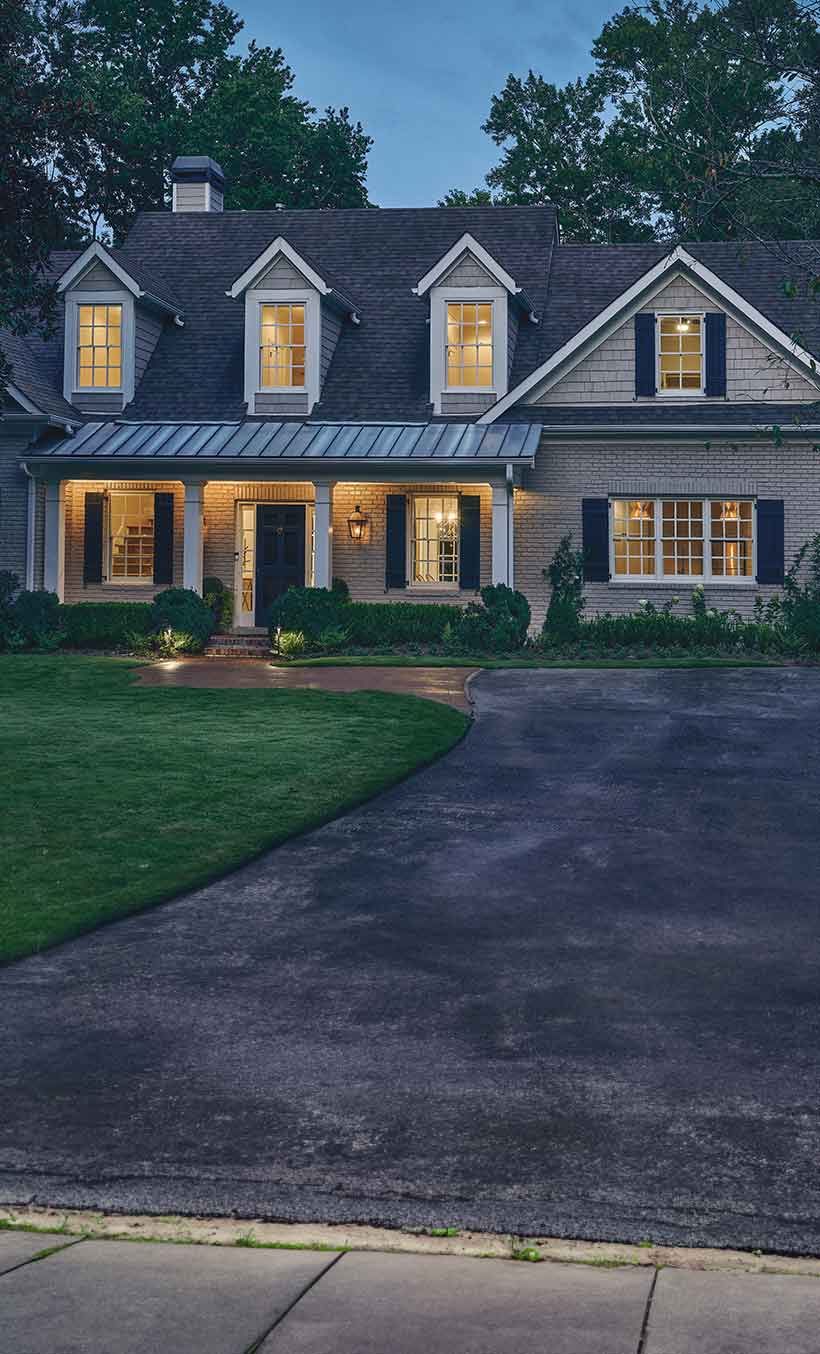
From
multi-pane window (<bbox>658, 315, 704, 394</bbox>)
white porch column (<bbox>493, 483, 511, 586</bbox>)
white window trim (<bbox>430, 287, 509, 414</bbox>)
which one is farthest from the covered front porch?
multi-pane window (<bbox>658, 315, 704, 394</bbox>)

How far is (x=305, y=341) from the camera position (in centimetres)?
2661

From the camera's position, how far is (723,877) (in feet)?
31.2

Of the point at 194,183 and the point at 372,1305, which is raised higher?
the point at 194,183

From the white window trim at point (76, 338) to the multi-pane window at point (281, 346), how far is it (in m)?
2.70

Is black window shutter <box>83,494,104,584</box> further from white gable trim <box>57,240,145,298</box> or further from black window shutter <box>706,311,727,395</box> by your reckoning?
black window shutter <box>706,311,727,395</box>

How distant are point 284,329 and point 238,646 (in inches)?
270

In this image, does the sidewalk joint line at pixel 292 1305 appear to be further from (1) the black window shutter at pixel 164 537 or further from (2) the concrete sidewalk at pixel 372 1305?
(1) the black window shutter at pixel 164 537

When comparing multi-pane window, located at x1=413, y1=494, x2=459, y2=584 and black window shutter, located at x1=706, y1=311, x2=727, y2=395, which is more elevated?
black window shutter, located at x1=706, y1=311, x2=727, y2=395

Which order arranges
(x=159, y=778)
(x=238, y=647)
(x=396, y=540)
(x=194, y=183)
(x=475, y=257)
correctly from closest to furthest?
(x=159, y=778) → (x=238, y=647) → (x=396, y=540) → (x=475, y=257) → (x=194, y=183)

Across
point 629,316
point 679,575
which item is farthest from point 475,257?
point 679,575

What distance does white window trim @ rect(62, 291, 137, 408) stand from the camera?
88.6 feet

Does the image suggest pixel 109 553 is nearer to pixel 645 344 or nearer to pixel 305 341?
pixel 305 341

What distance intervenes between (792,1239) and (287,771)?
889 centimetres

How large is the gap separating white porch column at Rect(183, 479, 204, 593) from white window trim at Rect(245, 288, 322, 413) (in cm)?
223
